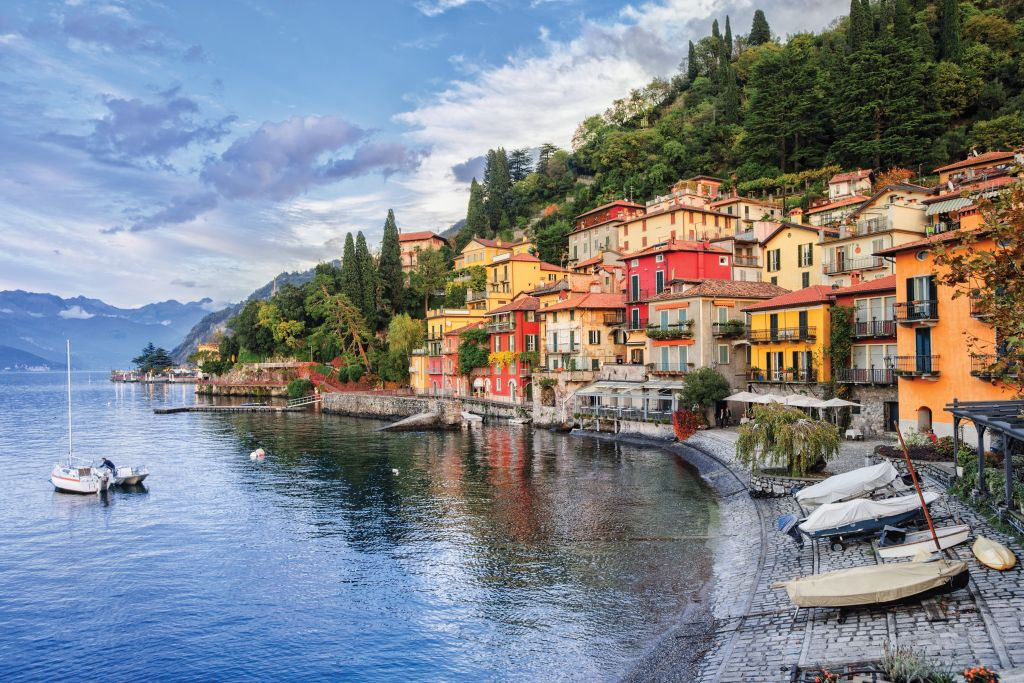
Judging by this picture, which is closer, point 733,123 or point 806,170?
point 806,170

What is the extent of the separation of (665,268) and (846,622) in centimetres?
4384

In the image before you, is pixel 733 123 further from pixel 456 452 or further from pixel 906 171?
pixel 456 452

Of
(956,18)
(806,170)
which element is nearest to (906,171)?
(806,170)

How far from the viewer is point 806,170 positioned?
78875mm

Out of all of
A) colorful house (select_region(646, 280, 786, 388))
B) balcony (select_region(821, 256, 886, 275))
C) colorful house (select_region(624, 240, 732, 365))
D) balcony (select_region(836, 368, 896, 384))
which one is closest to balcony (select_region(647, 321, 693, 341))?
colorful house (select_region(646, 280, 786, 388))

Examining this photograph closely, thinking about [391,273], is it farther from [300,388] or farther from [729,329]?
[729,329]

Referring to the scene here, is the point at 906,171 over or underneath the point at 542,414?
over

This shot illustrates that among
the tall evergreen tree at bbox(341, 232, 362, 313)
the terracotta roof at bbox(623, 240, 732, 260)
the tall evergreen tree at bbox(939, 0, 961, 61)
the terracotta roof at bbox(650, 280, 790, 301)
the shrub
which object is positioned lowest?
the shrub

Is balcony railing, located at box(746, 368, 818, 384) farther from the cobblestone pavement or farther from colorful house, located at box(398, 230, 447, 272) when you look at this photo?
colorful house, located at box(398, 230, 447, 272)

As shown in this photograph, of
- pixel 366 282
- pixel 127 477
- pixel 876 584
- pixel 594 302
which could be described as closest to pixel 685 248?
pixel 594 302

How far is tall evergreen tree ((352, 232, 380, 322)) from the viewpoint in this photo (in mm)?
97000

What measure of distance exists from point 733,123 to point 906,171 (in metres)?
38.4

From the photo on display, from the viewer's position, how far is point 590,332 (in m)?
61.9

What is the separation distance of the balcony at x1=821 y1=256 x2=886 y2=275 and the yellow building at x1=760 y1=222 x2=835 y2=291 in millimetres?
2031
